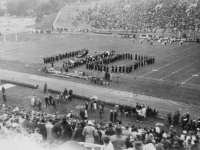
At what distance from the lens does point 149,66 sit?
3173cm

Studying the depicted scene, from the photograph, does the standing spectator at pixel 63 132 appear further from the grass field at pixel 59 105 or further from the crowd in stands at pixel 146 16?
the crowd in stands at pixel 146 16

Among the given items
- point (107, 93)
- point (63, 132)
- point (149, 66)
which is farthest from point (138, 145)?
point (149, 66)

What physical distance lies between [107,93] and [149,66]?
33.0ft

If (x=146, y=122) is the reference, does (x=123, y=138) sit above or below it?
above

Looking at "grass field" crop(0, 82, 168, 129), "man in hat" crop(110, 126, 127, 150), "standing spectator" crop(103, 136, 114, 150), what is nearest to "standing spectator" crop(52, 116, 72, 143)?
"man in hat" crop(110, 126, 127, 150)

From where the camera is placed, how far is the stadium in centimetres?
884

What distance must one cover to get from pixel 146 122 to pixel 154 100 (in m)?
4.13

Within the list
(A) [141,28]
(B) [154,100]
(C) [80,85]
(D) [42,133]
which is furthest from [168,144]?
(A) [141,28]

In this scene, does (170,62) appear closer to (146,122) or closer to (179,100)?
(179,100)

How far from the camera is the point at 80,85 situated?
84.3 ft

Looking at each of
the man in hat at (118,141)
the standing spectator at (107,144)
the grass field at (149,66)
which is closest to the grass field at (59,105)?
the grass field at (149,66)

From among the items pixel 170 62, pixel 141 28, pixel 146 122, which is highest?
pixel 141 28

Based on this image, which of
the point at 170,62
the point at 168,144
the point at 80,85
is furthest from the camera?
the point at 170,62

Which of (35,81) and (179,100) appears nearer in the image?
(179,100)
